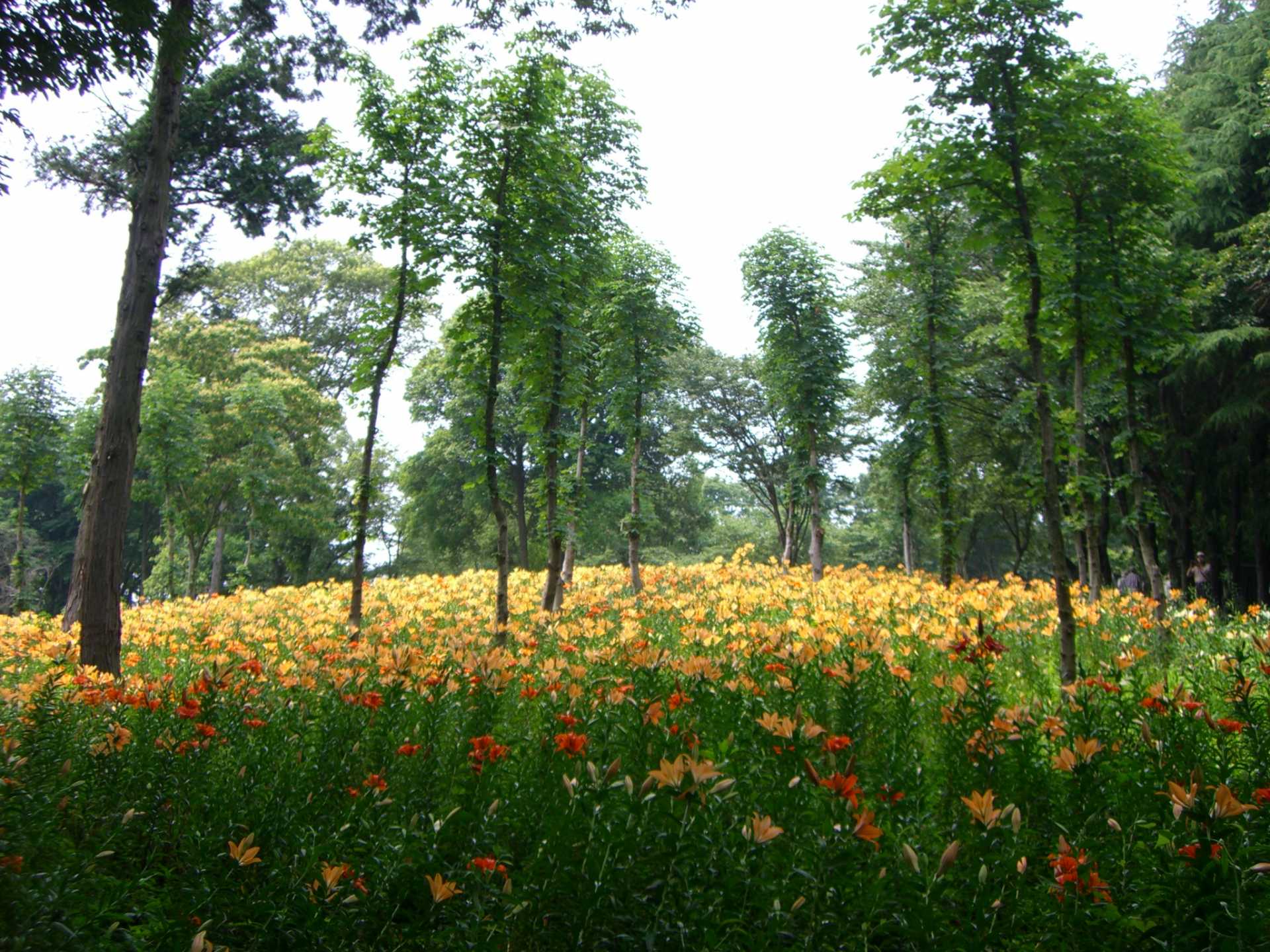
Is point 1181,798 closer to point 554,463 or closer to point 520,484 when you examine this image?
point 554,463

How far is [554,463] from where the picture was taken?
1165 cm

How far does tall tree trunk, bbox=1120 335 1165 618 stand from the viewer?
25.7 feet

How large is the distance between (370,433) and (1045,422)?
8256 mm

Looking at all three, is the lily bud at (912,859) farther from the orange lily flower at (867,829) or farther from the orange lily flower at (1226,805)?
the orange lily flower at (1226,805)

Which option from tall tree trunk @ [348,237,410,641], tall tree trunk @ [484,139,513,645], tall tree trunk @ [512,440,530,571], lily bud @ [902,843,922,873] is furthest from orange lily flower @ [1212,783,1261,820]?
tall tree trunk @ [512,440,530,571]

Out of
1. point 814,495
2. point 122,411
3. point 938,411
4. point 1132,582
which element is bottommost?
point 1132,582

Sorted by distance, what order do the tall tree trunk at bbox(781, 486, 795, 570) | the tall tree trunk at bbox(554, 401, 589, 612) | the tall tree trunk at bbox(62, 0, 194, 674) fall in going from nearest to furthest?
the tall tree trunk at bbox(62, 0, 194, 674), the tall tree trunk at bbox(554, 401, 589, 612), the tall tree trunk at bbox(781, 486, 795, 570)

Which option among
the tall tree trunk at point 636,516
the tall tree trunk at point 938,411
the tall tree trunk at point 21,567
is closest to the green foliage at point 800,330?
the tall tree trunk at point 938,411

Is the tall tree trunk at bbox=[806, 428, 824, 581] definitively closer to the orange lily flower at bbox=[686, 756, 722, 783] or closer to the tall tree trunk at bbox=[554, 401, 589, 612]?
the tall tree trunk at bbox=[554, 401, 589, 612]

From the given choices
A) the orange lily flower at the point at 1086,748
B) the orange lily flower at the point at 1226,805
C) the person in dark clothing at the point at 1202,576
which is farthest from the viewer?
the person in dark clothing at the point at 1202,576

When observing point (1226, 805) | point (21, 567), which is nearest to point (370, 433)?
point (1226, 805)

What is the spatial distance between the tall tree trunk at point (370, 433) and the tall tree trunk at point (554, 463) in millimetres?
2208

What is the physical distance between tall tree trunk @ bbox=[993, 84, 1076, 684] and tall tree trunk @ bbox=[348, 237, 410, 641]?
22.7 ft

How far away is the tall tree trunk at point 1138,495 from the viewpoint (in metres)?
7.84
